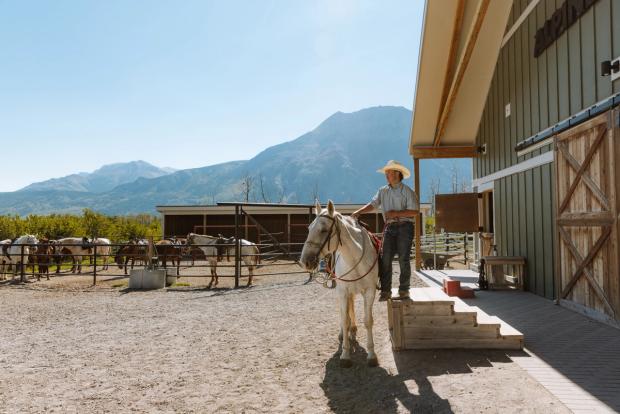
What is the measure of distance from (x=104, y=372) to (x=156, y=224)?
93.8ft

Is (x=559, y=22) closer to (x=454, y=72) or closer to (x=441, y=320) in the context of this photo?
(x=454, y=72)

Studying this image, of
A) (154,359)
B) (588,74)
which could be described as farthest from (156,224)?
(588,74)

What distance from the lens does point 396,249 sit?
512 centimetres

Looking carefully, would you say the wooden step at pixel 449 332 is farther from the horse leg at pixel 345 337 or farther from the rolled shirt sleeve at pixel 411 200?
the rolled shirt sleeve at pixel 411 200

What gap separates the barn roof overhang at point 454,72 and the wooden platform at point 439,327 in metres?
5.74

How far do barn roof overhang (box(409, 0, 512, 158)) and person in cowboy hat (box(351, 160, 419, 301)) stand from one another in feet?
15.2

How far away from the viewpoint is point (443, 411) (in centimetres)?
335

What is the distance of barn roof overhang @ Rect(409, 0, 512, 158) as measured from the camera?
8.52 meters

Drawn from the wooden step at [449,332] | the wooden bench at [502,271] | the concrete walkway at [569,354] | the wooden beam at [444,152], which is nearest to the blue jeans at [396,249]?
the wooden step at [449,332]

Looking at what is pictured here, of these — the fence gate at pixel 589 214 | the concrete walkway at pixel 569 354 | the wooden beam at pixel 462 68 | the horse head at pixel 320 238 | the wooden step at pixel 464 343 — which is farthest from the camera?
the wooden beam at pixel 462 68

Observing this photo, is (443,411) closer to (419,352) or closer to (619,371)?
(419,352)

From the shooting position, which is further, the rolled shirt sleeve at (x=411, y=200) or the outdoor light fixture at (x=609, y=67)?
the outdoor light fixture at (x=609, y=67)

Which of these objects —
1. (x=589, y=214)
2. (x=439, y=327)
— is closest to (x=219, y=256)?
(x=439, y=327)

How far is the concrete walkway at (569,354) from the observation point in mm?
3490
